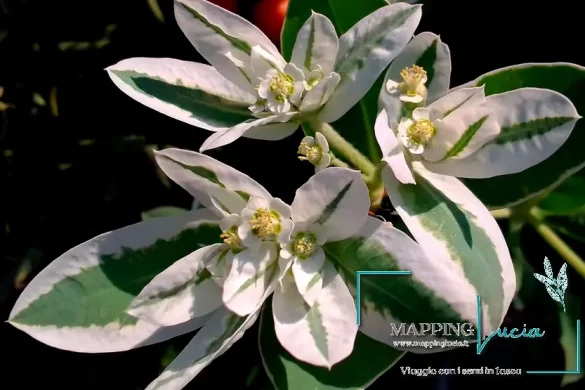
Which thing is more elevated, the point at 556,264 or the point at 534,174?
the point at 534,174

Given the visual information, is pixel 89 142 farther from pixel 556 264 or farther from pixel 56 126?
pixel 556 264

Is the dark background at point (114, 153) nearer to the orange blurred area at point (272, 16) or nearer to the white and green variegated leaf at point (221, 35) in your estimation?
the orange blurred area at point (272, 16)

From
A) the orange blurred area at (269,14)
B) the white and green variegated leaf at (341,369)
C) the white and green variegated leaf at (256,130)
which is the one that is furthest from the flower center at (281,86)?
the orange blurred area at (269,14)

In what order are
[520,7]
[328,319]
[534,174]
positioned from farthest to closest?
1. [520,7]
2. [534,174]
3. [328,319]

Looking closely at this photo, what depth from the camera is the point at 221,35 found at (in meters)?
0.74

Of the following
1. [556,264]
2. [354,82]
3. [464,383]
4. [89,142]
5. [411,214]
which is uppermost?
[354,82]

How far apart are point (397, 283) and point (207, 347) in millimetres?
222

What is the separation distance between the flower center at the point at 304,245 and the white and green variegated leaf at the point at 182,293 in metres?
0.09

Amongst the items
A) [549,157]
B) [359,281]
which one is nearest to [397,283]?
[359,281]

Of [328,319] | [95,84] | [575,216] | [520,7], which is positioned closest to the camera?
[328,319]

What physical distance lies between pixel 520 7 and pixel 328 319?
72 cm

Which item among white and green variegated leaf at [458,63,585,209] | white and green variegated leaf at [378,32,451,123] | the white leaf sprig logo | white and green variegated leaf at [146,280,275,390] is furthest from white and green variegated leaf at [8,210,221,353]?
the white leaf sprig logo

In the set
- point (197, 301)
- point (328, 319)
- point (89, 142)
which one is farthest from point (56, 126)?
point (328, 319)

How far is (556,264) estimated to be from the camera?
3.33 ft
